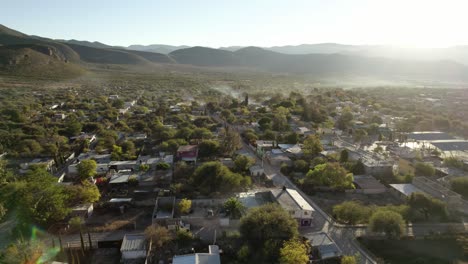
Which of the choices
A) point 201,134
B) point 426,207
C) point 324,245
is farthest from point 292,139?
point 324,245

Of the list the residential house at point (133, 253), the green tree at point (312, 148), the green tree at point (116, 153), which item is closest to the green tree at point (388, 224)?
the residential house at point (133, 253)

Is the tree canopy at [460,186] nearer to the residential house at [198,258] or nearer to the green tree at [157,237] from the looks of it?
the residential house at [198,258]

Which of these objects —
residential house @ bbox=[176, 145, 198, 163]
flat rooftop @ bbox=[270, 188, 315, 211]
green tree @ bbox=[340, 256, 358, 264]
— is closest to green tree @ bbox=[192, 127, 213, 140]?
residential house @ bbox=[176, 145, 198, 163]

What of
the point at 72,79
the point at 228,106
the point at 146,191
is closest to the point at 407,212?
the point at 146,191

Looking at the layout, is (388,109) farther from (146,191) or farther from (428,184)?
(146,191)

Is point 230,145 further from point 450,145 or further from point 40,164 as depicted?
point 450,145

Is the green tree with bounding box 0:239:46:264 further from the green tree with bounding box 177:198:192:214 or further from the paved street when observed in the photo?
the paved street
